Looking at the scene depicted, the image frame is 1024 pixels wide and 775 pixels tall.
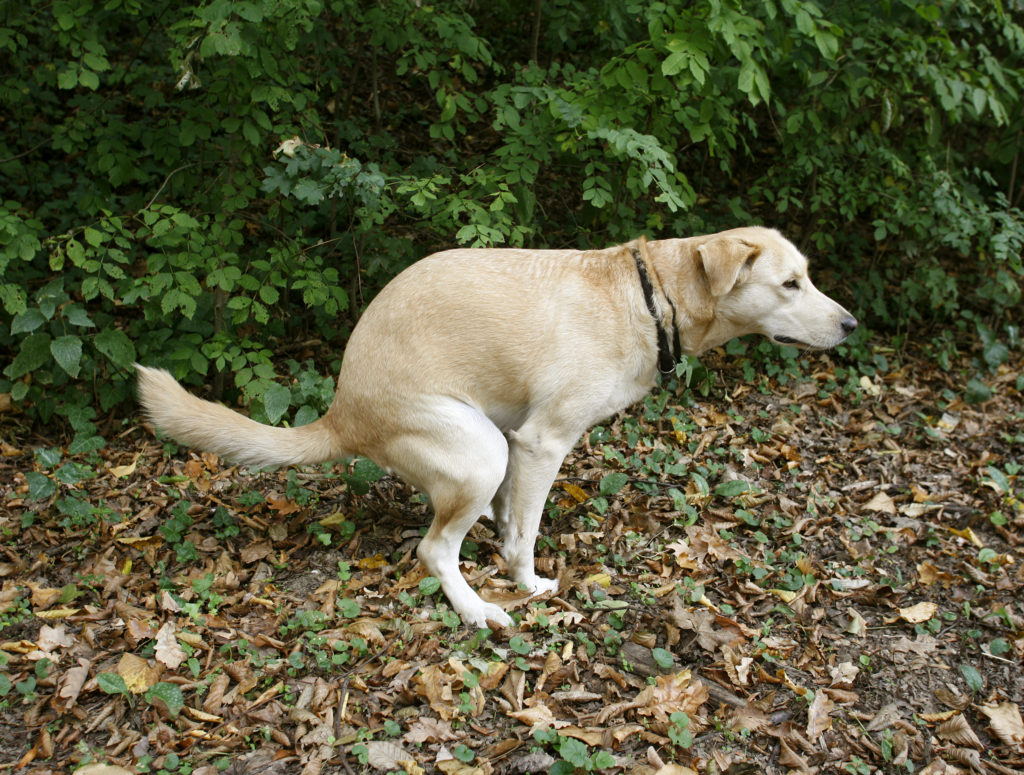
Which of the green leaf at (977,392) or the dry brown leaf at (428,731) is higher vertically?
the dry brown leaf at (428,731)

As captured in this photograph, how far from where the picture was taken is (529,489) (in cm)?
370

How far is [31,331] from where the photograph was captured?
454 cm

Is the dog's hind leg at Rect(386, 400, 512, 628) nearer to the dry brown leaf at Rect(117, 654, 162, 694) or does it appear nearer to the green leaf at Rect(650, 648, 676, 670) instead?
the green leaf at Rect(650, 648, 676, 670)

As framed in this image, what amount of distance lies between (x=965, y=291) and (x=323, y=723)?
761 centimetres

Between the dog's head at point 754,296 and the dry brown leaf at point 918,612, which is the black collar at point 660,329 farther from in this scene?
the dry brown leaf at point 918,612

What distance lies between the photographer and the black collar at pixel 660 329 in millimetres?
3672

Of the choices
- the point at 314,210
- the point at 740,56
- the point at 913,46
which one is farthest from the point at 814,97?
the point at 314,210

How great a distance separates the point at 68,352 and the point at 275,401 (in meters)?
1.22

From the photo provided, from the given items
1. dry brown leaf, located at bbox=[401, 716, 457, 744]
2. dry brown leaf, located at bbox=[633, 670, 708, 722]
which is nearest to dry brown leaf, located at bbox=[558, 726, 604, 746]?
dry brown leaf, located at bbox=[633, 670, 708, 722]

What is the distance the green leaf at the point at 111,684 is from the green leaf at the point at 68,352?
6.99 feet

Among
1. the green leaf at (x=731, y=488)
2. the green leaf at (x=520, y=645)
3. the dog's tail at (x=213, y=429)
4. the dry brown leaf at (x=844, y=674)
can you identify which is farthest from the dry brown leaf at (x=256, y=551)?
the dry brown leaf at (x=844, y=674)

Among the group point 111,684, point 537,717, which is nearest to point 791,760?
point 537,717

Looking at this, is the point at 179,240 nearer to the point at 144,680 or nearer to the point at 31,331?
the point at 31,331

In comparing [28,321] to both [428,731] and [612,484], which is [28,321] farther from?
[612,484]
